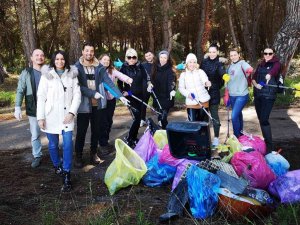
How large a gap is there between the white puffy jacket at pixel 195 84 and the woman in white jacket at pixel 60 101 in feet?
6.93

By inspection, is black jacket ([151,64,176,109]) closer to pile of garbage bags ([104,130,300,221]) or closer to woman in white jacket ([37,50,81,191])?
pile of garbage bags ([104,130,300,221])

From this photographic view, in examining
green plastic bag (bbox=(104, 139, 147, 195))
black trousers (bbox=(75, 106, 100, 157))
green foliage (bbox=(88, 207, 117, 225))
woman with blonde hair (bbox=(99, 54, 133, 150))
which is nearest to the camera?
green foliage (bbox=(88, 207, 117, 225))

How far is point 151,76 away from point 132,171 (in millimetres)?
2515

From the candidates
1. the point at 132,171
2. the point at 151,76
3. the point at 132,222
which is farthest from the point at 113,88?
the point at 132,222

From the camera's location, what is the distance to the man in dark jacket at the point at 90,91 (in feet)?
19.0

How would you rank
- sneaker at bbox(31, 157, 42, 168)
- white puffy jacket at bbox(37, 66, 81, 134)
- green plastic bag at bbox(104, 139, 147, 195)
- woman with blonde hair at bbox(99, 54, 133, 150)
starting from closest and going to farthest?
green plastic bag at bbox(104, 139, 147, 195), white puffy jacket at bbox(37, 66, 81, 134), sneaker at bbox(31, 157, 42, 168), woman with blonde hair at bbox(99, 54, 133, 150)

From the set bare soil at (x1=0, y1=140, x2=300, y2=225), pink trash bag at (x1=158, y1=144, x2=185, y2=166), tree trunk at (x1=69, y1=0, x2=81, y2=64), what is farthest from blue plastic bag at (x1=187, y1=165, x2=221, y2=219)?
tree trunk at (x1=69, y1=0, x2=81, y2=64)

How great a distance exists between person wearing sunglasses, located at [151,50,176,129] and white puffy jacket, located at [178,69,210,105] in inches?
11.5

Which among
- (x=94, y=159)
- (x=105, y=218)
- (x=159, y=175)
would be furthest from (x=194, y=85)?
(x=105, y=218)

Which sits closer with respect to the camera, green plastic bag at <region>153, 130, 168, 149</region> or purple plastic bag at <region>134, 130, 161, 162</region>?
purple plastic bag at <region>134, 130, 161, 162</region>

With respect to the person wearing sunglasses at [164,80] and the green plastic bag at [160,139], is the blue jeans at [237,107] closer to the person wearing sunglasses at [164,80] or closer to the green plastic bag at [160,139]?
the person wearing sunglasses at [164,80]

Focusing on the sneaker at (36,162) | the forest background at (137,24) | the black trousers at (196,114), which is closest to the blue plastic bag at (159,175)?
the black trousers at (196,114)

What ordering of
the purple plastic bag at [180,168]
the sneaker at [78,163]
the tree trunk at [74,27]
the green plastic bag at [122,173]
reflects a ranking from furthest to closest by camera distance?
the tree trunk at [74,27] < the sneaker at [78,163] < the green plastic bag at [122,173] < the purple plastic bag at [180,168]

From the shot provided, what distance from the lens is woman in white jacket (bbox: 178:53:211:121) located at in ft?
21.6
